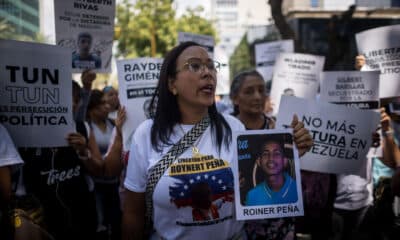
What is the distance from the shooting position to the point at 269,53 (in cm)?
693

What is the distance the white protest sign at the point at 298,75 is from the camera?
542cm

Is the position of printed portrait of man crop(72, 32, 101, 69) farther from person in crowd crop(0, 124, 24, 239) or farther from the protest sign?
the protest sign

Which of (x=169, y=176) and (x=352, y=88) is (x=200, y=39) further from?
(x=169, y=176)

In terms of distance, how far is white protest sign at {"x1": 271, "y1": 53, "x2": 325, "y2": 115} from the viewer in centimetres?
542

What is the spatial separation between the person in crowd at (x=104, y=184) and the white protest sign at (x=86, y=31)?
0.89 m

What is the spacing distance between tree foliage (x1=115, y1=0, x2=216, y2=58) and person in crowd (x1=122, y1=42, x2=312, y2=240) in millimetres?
20338

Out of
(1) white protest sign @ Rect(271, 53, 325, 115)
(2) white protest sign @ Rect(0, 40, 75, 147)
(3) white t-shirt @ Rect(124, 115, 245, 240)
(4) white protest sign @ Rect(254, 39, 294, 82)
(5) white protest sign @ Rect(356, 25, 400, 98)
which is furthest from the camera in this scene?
(4) white protest sign @ Rect(254, 39, 294, 82)

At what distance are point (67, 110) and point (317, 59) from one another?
3.36 meters

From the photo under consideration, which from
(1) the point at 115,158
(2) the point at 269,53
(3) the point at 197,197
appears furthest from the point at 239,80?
(2) the point at 269,53

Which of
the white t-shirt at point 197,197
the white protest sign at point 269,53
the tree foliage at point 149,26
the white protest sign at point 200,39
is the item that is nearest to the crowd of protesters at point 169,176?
the white t-shirt at point 197,197

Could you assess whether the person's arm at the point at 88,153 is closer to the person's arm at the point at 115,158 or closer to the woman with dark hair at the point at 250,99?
the person's arm at the point at 115,158

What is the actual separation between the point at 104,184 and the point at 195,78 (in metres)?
2.80

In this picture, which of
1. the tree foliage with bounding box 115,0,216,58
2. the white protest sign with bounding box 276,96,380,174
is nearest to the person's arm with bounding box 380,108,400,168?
the white protest sign with bounding box 276,96,380,174

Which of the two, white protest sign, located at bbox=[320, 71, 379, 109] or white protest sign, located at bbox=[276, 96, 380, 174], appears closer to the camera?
white protest sign, located at bbox=[276, 96, 380, 174]
